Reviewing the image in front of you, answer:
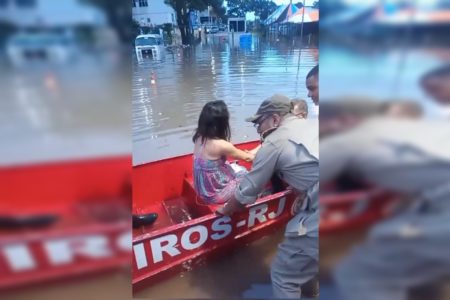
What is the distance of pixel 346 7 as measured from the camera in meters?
0.99

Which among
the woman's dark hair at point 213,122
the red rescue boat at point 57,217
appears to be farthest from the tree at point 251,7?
the red rescue boat at point 57,217

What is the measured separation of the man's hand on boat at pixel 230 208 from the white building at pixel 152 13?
65 cm

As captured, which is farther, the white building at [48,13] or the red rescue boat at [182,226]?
the red rescue boat at [182,226]

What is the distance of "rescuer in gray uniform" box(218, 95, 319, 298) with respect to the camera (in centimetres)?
115

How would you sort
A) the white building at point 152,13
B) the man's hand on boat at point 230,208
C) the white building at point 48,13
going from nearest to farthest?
1. the white building at point 48,13
2. the white building at point 152,13
3. the man's hand on boat at point 230,208

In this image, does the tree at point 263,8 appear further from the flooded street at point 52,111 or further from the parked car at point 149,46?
the flooded street at point 52,111

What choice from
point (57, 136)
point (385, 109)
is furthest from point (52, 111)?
point (385, 109)

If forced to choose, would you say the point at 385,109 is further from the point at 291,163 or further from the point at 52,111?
the point at 52,111

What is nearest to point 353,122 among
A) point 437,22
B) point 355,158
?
point 355,158

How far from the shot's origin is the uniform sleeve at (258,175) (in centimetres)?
121

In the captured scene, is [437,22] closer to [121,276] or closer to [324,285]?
[324,285]

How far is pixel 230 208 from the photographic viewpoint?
133 centimetres

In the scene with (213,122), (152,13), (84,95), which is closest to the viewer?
(84,95)

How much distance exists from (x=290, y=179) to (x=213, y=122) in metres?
0.33
